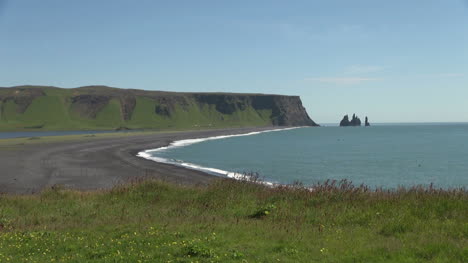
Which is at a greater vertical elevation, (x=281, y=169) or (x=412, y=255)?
(x=412, y=255)

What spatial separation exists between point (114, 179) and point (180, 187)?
1772 centimetres

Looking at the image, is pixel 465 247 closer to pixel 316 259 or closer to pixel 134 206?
pixel 316 259

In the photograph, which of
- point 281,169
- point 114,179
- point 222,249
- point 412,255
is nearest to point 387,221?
point 412,255

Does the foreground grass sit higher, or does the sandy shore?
the foreground grass

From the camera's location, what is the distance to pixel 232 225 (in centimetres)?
1142

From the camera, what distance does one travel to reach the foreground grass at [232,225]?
869 cm

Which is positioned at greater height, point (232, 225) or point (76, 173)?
point (232, 225)

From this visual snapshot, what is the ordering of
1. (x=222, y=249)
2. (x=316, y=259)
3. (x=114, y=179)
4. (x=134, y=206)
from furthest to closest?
(x=114, y=179) < (x=134, y=206) < (x=222, y=249) < (x=316, y=259)

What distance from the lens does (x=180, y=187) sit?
702 inches

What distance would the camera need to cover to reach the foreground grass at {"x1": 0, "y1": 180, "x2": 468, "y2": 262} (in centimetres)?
869

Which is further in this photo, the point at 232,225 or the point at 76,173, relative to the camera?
the point at 76,173

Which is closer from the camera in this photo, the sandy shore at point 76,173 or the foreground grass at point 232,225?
the foreground grass at point 232,225

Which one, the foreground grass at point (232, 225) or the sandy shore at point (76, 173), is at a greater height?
the foreground grass at point (232, 225)

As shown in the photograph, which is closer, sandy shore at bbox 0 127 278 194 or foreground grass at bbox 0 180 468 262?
foreground grass at bbox 0 180 468 262
